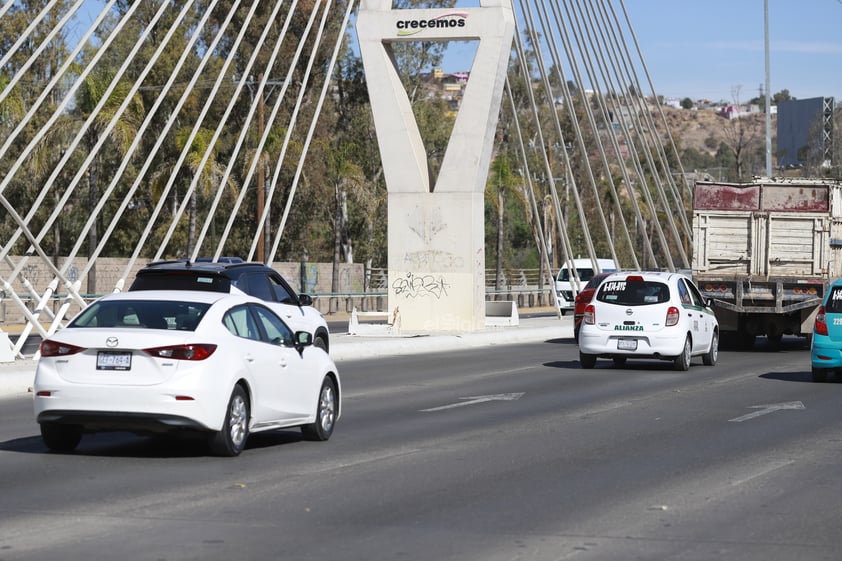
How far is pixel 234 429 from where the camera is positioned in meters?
13.0

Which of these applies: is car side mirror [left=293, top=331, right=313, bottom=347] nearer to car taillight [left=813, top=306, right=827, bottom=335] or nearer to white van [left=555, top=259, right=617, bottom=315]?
car taillight [left=813, top=306, right=827, bottom=335]

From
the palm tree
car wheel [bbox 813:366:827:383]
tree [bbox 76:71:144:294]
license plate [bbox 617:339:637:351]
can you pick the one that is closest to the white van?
the palm tree

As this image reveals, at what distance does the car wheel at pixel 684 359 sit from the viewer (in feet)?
84.1

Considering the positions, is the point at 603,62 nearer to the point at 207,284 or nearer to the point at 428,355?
the point at 428,355

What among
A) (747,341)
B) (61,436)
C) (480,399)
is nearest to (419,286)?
(747,341)

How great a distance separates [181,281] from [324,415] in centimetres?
520

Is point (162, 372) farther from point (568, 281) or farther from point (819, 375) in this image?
point (568, 281)

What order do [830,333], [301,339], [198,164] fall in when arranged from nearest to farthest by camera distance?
[301,339] < [830,333] < [198,164]

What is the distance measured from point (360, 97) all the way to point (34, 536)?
2478 inches

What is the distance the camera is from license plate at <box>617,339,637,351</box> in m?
25.6

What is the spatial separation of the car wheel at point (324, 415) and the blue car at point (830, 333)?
10.1 m

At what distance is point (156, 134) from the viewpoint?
202 feet

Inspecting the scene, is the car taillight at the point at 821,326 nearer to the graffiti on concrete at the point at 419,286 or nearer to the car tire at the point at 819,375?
the car tire at the point at 819,375

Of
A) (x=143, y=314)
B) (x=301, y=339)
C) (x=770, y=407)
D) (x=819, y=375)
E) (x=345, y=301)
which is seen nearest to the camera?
(x=143, y=314)
